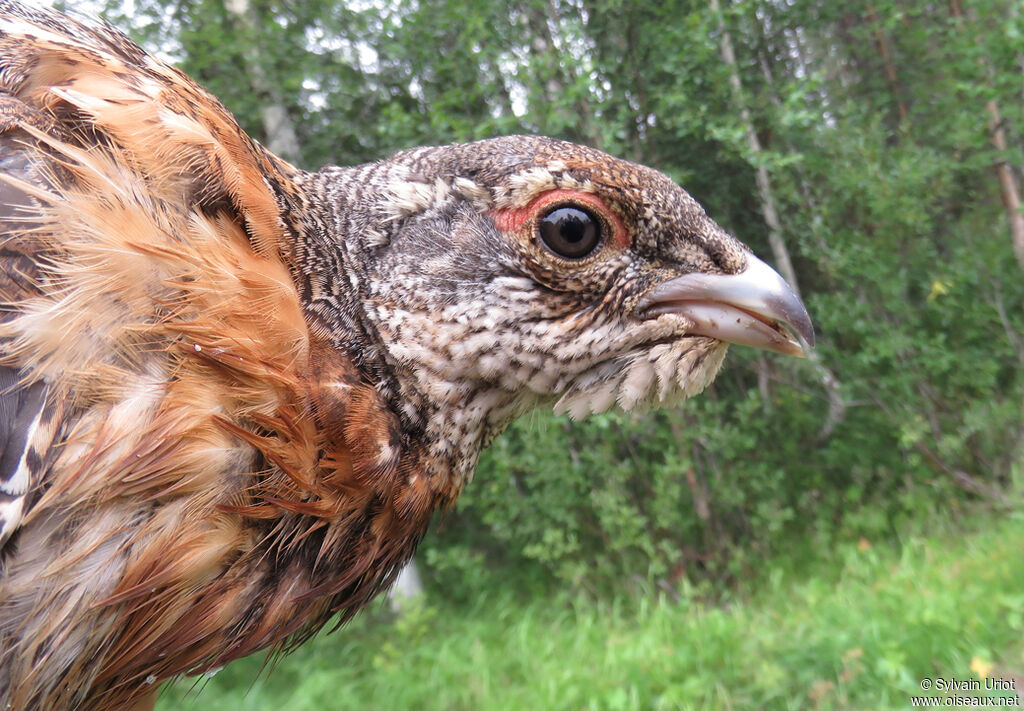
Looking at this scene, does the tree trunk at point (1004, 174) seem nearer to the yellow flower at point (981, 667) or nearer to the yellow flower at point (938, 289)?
the yellow flower at point (938, 289)

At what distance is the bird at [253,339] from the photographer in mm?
1129

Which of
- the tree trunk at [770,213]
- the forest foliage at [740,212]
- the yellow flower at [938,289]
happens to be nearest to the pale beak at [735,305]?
the forest foliage at [740,212]

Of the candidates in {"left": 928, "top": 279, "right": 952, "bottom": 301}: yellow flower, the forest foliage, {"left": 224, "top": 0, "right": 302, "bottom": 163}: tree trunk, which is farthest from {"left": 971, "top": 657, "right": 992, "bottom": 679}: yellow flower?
{"left": 224, "top": 0, "right": 302, "bottom": 163}: tree trunk

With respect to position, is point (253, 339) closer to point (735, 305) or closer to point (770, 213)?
point (735, 305)

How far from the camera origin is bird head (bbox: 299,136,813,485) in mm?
1471

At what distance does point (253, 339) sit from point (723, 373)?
568cm

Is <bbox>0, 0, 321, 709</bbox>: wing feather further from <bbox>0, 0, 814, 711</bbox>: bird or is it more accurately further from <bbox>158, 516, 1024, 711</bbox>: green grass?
<bbox>158, 516, 1024, 711</bbox>: green grass

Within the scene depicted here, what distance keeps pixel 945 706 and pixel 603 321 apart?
9.44ft

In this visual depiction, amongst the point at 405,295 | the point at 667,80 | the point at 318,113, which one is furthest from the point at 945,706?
the point at 318,113

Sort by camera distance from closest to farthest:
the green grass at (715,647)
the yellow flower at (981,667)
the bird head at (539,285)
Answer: the bird head at (539,285)
the yellow flower at (981,667)
the green grass at (715,647)

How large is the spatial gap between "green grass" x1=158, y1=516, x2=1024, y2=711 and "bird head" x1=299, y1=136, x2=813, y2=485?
258 centimetres

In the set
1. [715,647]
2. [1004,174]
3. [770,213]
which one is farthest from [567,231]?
[1004,174]

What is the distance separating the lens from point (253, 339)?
1.25m

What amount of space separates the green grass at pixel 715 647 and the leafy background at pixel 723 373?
3 cm
